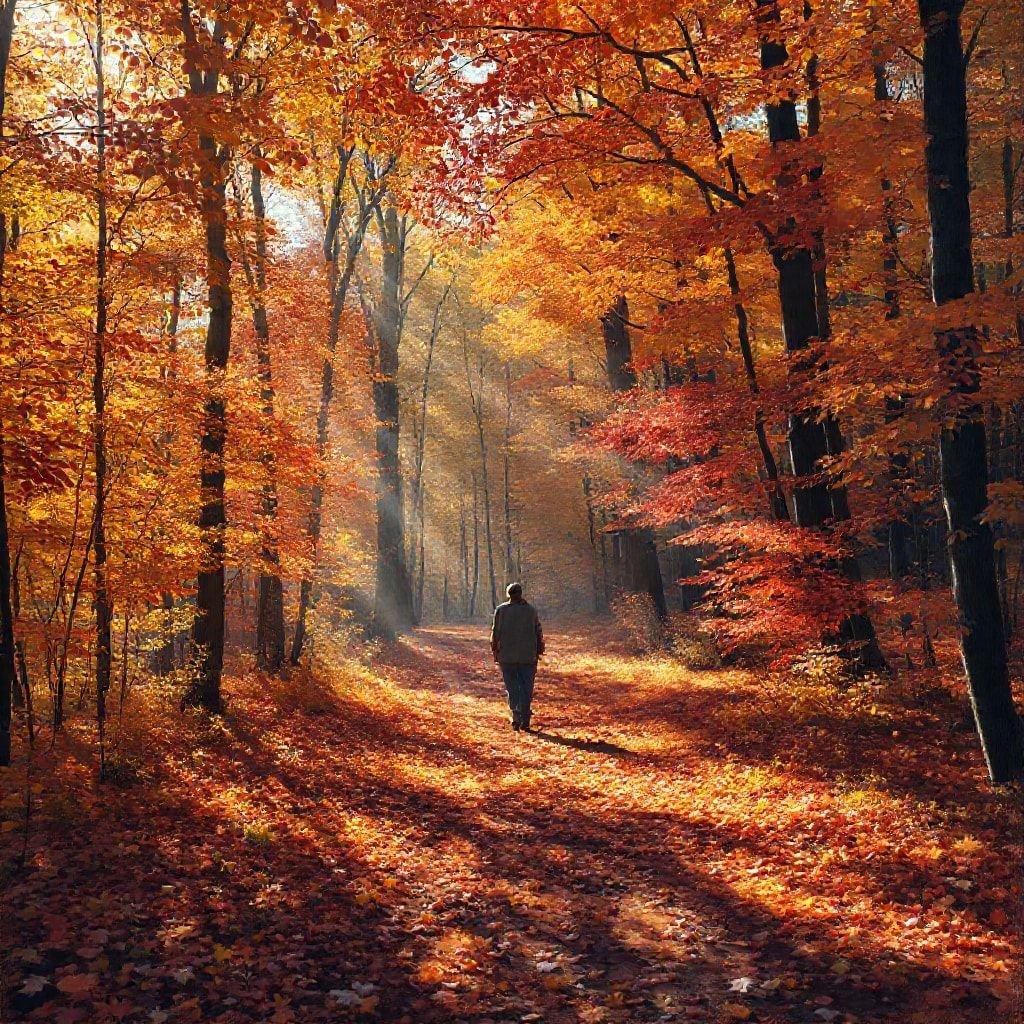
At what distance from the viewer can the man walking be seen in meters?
11.9

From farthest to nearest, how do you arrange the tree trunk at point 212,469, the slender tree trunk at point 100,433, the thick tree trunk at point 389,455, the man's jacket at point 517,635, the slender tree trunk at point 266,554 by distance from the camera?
1. the thick tree trunk at point 389,455
2. the slender tree trunk at point 266,554
3. the man's jacket at point 517,635
4. the tree trunk at point 212,469
5. the slender tree trunk at point 100,433

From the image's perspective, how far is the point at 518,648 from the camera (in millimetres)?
11844

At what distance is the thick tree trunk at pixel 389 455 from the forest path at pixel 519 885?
→ 12991 millimetres

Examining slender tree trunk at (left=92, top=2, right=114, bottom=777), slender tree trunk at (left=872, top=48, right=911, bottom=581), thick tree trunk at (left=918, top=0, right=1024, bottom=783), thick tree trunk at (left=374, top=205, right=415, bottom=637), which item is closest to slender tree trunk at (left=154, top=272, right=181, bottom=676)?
slender tree trunk at (left=92, top=2, right=114, bottom=777)

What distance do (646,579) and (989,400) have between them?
42.4ft

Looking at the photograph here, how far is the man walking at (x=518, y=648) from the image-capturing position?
467 inches

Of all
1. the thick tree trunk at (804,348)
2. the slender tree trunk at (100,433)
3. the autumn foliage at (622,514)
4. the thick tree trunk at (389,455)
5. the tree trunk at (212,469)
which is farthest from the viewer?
the thick tree trunk at (389,455)

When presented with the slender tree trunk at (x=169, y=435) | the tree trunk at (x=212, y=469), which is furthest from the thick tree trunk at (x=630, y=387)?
the tree trunk at (x=212, y=469)

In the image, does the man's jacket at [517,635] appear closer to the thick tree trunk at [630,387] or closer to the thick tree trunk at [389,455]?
the thick tree trunk at [630,387]

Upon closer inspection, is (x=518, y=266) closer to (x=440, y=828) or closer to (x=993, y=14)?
(x=993, y=14)

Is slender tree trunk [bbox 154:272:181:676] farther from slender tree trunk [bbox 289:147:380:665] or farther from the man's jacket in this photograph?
the man's jacket

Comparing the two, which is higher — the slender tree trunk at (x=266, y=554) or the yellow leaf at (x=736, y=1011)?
the slender tree trunk at (x=266, y=554)

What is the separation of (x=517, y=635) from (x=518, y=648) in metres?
0.20

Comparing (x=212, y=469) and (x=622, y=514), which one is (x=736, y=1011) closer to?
(x=212, y=469)
